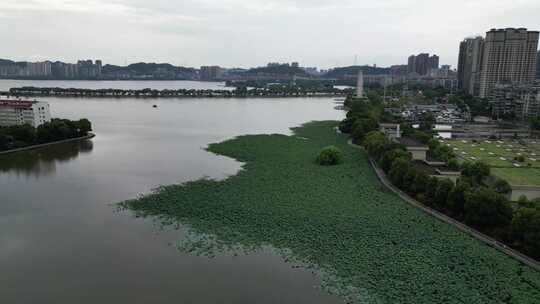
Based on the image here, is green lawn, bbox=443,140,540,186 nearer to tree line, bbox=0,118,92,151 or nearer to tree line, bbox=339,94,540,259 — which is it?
tree line, bbox=339,94,540,259

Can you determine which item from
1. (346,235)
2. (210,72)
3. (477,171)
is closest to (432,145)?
(477,171)

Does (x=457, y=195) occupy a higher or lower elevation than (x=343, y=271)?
higher

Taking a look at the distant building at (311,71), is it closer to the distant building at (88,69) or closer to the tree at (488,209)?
the distant building at (88,69)

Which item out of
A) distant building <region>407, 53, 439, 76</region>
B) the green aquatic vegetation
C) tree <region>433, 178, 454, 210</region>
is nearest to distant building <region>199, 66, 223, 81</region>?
distant building <region>407, 53, 439, 76</region>

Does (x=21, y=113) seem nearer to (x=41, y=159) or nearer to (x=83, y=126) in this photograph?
(x=83, y=126)

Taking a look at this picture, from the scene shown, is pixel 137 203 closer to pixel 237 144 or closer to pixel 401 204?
pixel 401 204

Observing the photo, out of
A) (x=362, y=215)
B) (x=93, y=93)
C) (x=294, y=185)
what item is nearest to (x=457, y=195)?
(x=362, y=215)
